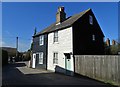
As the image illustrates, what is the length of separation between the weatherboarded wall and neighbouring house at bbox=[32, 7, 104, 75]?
5.00ft

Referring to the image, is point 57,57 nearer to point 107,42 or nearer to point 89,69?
point 89,69

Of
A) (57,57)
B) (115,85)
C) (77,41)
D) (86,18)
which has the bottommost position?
(115,85)

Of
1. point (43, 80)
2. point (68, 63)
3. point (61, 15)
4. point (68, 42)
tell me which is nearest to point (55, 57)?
point (68, 63)

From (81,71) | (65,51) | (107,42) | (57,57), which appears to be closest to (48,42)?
(57,57)

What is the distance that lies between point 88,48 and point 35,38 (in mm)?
11156

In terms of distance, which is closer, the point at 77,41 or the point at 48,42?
the point at 77,41

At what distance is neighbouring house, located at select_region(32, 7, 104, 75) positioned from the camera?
2186 cm

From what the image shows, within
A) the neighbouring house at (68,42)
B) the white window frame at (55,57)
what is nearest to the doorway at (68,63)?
the neighbouring house at (68,42)

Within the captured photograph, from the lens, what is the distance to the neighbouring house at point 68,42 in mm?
21859

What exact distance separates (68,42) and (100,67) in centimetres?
657

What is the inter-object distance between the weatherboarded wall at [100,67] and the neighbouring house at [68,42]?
152cm

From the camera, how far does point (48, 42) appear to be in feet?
87.9

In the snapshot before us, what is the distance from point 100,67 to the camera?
54.2 feet

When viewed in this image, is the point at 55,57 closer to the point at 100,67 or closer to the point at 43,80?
the point at 43,80
